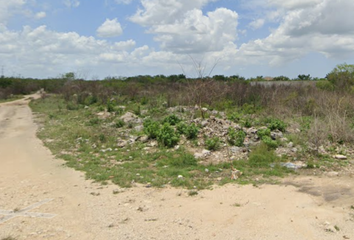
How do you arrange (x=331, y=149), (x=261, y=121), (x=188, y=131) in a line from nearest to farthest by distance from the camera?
(x=331, y=149) → (x=188, y=131) → (x=261, y=121)

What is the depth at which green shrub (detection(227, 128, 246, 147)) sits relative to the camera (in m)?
7.62

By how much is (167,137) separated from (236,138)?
171 cm

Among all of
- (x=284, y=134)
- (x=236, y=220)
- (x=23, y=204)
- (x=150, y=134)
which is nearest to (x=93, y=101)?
(x=150, y=134)

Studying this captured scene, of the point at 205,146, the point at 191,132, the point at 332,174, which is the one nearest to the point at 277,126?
the point at 205,146

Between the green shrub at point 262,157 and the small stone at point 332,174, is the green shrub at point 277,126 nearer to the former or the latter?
the green shrub at point 262,157

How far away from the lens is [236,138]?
25.7 feet

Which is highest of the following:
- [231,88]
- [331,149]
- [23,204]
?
[231,88]

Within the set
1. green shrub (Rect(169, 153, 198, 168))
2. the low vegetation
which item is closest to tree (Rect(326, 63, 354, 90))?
the low vegetation

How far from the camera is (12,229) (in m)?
3.91

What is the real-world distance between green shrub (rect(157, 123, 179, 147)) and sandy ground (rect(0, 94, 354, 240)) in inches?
99.5

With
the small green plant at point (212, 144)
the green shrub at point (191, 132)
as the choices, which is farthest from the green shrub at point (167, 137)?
the small green plant at point (212, 144)

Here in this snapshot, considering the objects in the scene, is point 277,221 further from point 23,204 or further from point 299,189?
point 23,204

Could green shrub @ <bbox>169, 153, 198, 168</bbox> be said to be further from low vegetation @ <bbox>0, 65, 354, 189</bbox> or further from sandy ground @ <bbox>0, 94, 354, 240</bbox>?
sandy ground @ <bbox>0, 94, 354, 240</bbox>

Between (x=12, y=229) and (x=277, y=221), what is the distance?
10.7 feet
